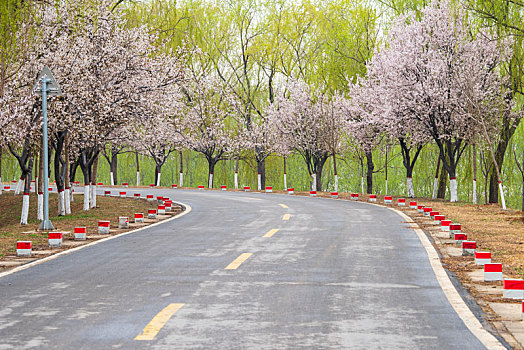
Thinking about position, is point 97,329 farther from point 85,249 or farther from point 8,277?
point 85,249

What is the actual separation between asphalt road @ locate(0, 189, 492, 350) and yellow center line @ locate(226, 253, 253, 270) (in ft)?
0.25

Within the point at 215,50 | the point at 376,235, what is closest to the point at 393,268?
the point at 376,235

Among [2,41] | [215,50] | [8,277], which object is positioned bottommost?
[8,277]

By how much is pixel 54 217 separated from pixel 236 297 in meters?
19.8

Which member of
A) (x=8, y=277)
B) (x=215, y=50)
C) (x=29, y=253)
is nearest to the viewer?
(x=8, y=277)

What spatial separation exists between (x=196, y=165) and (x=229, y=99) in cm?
1386

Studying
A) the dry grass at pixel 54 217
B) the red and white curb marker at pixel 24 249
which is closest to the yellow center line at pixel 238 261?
the red and white curb marker at pixel 24 249

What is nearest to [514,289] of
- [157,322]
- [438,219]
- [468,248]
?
[468,248]

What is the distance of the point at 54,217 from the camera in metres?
27.4

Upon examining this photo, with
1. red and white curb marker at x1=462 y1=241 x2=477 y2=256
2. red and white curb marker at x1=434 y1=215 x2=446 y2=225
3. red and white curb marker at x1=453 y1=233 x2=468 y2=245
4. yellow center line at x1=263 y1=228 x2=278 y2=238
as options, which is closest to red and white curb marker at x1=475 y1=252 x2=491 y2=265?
red and white curb marker at x1=462 y1=241 x2=477 y2=256

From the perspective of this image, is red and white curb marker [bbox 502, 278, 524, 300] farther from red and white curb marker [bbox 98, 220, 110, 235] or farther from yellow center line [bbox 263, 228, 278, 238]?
red and white curb marker [bbox 98, 220, 110, 235]

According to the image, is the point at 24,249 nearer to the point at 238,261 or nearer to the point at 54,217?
the point at 238,261

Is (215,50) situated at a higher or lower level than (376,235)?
higher

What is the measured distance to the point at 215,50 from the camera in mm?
54406
